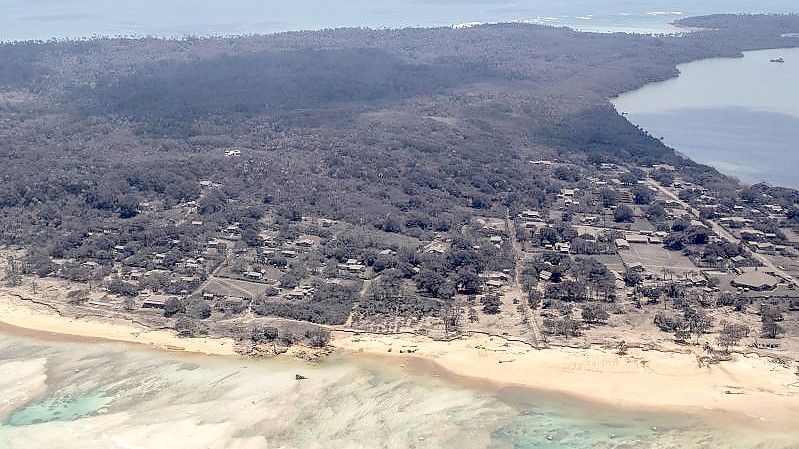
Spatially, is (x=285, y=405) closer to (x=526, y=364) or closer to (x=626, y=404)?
(x=526, y=364)

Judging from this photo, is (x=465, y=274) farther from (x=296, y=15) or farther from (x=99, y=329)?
(x=296, y=15)

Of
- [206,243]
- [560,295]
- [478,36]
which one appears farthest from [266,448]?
[478,36]

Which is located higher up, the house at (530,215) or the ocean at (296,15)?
the ocean at (296,15)

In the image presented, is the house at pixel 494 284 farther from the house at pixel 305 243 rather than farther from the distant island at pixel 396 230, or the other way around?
the house at pixel 305 243

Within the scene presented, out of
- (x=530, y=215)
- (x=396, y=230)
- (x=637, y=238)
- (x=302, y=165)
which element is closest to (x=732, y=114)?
(x=530, y=215)

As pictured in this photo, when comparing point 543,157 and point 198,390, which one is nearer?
point 198,390

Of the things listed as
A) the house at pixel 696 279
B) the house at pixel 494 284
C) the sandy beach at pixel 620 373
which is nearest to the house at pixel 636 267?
the house at pixel 696 279

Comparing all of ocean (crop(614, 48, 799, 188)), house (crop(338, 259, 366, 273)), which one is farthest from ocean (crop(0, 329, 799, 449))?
ocean (crop(614, 48, 799, 188))
